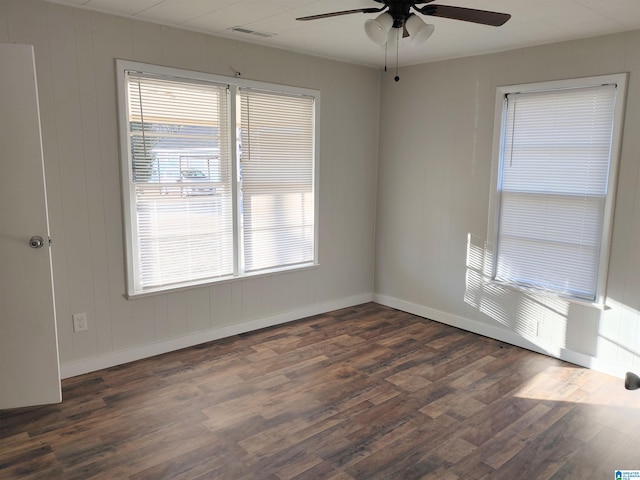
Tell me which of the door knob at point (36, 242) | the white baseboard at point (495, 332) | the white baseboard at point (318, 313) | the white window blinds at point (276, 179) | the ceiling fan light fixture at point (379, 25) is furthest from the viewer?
the white window blinds at point (276, 179)

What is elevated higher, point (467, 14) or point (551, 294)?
point (467, 14)

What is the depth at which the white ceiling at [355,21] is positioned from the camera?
2846 mm

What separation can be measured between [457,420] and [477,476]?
0.53m

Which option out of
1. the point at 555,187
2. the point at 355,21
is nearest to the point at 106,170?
the point at 355,21

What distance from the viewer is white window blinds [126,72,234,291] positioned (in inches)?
136

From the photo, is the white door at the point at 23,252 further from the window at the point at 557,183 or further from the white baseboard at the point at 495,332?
the window at the point at 557,183

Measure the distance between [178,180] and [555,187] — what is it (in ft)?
9.50

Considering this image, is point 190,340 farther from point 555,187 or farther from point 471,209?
point 555,187

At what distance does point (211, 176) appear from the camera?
383cm

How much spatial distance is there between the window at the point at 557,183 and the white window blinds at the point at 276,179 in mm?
1670

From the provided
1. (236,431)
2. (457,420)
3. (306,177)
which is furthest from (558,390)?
(306,177)

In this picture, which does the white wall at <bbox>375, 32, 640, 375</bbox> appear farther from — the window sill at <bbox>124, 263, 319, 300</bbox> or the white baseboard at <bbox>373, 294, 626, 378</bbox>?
the window sill at <bbox>124, 263, 319, 300</bbox>

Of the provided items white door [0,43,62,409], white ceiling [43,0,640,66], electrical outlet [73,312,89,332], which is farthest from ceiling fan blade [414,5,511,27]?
electrical outlet [73,312,89,332]

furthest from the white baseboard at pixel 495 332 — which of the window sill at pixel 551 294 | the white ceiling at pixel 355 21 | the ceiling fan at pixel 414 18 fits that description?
the ceiling fan at pixel 414 18
